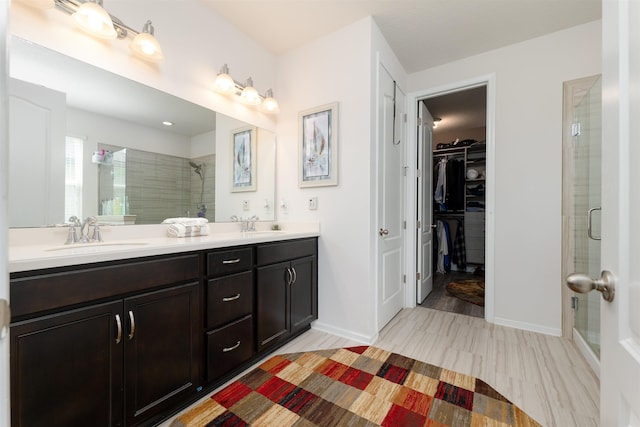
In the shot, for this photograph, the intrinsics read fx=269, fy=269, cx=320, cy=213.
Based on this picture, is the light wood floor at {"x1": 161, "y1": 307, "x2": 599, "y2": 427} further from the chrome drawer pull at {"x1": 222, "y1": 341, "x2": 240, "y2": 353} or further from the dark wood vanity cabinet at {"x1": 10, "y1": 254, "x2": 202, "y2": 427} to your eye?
the chrome drawer pull at {"x1": 222, "y1": 341, "x2": 240, "y2": 353}

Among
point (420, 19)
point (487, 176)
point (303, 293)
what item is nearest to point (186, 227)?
point (303, 293)

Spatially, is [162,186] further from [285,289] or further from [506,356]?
[506,356]

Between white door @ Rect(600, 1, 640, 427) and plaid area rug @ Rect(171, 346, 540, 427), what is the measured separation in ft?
3.30

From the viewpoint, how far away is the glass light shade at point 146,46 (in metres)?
1.60

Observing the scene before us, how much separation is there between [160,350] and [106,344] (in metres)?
0.24

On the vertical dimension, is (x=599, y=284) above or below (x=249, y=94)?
below

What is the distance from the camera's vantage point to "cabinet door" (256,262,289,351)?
6.01ft

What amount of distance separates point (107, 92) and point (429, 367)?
8.78 feet

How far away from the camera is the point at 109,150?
1.62 metres

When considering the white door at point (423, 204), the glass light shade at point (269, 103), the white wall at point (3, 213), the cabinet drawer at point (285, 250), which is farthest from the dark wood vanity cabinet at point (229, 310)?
the white door at point (423, 204)

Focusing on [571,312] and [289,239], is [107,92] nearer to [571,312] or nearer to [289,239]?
[289,239]

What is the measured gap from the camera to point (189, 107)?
6.62ft

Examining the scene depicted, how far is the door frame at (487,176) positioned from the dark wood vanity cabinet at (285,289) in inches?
46.3

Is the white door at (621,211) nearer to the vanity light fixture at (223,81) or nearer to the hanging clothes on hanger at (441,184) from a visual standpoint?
the vanity light fixture at (223,81)
